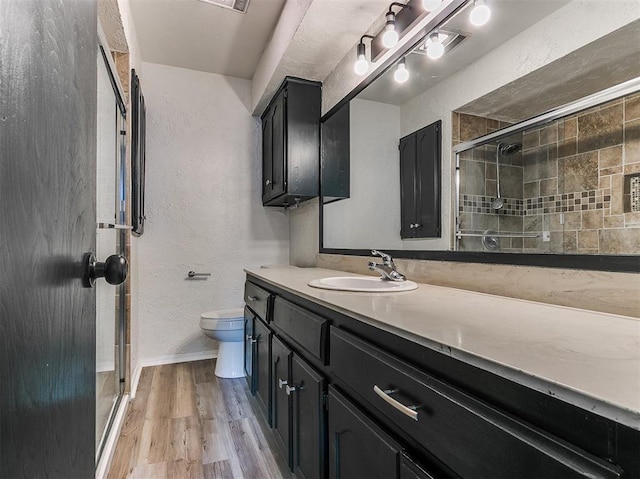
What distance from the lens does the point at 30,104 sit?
41 cm

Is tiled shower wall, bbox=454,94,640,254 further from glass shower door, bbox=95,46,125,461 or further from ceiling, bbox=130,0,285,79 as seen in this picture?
ceiling, bbox=130,0,285,79

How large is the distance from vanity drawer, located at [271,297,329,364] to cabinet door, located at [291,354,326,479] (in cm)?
8

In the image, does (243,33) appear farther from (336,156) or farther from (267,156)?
(336,156)

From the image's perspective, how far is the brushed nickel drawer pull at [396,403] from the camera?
2.11 ft

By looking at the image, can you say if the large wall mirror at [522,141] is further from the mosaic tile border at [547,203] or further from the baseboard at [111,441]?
the baseboard at [111,441]

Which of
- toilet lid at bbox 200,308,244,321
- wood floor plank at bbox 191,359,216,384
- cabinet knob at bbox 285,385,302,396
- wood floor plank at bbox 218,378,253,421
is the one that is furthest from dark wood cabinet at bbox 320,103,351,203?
wood floor plank at bbox 191,359,216,384

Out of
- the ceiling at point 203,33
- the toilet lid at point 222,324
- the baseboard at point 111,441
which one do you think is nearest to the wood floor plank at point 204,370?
the toilet lid at point 222,324

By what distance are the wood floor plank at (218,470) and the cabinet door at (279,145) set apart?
1.69 m

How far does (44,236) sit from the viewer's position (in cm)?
45

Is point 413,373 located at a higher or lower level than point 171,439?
higher

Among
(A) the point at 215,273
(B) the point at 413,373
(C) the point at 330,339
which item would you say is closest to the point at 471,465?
(B) the point at 413,373

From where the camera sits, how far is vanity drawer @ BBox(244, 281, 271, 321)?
1.73m

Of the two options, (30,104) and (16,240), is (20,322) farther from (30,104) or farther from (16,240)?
(30,104)

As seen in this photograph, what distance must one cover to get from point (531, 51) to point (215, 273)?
2.68 metres
